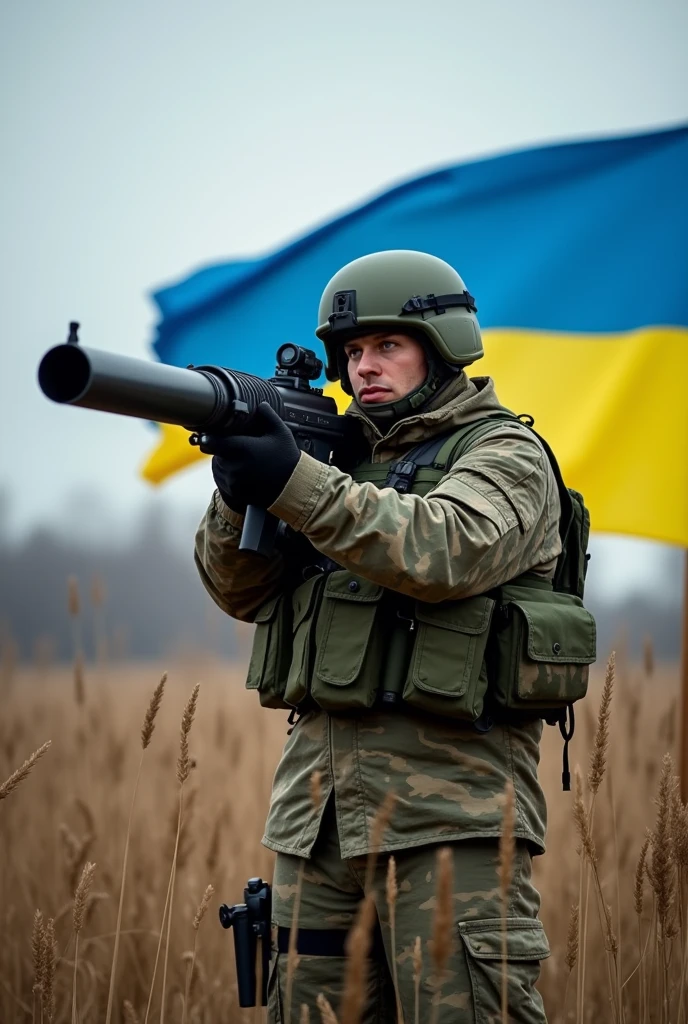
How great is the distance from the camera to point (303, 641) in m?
2.54

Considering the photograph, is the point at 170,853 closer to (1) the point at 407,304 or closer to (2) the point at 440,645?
(2) the point at 440,645

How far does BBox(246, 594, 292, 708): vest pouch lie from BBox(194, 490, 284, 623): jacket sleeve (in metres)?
0.07

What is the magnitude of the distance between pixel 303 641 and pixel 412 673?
1.05ft

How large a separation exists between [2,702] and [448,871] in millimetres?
4243

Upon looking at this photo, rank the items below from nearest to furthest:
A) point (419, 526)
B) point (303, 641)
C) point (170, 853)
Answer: point (419, 526)
point (303, 641)
point (170, 853)

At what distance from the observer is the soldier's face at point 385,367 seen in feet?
9.16

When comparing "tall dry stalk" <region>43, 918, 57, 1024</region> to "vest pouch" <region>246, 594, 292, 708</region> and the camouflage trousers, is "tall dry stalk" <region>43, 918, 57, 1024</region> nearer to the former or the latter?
the camouflage trousers

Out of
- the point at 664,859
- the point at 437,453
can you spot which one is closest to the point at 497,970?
the point at 664,859

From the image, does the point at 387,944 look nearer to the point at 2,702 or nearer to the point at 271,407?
the point at 271,407

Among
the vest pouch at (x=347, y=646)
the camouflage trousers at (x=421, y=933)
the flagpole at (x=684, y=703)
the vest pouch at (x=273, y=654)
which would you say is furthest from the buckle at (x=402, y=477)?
the flagpole at (x=684, y=703)

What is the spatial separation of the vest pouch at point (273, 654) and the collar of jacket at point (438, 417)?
48 cm

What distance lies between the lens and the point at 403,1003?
2.33m

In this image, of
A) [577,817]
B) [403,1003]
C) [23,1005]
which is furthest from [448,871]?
[23,1005]

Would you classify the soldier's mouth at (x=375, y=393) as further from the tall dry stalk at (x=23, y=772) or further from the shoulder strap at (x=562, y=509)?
the tall dry stalk at (x=23, y=772)
